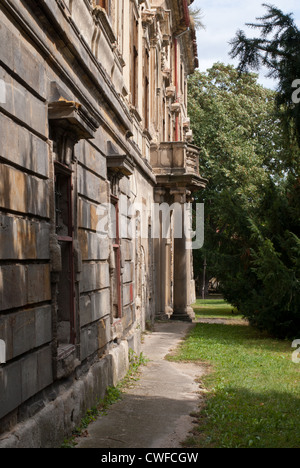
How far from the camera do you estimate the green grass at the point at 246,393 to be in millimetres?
6238

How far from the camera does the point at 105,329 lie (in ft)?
28.1

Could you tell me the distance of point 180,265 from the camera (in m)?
19.8

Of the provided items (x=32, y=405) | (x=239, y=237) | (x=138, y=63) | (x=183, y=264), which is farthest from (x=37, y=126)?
(x=183, y=264)

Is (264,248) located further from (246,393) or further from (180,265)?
(180,265)

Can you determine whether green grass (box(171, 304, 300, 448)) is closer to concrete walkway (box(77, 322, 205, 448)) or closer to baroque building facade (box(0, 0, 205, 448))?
concrete walkway (box(77, 322, 205, 448))

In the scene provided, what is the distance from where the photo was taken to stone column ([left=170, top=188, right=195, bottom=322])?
19.5 meters

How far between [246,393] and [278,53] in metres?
4.75

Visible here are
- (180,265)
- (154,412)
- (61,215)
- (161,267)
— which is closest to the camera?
(61,215)

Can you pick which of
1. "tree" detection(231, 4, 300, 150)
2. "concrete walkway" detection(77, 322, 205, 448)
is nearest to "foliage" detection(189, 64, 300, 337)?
"tree" detection(231, 4, 300, 150)

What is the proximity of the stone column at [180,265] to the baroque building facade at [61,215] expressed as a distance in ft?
23.1

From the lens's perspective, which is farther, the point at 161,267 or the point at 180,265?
the point at 180,265

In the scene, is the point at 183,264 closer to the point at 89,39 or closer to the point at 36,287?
the point at 89,39

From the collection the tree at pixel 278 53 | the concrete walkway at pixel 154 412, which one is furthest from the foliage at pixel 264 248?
the concrete walkway at pixel 154 412

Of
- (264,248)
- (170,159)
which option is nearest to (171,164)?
(170,159)
